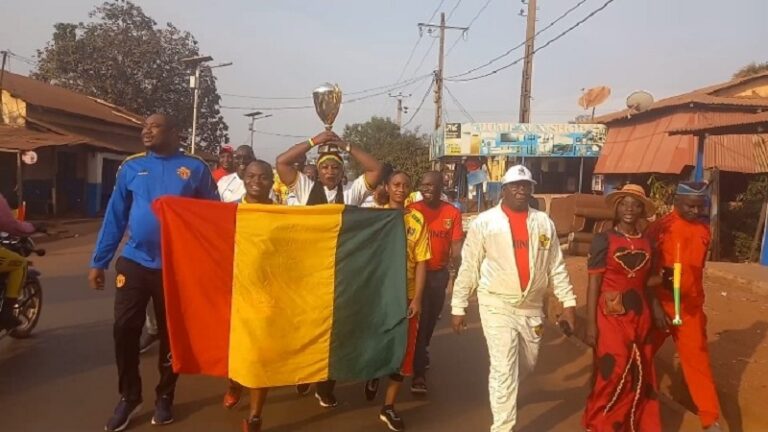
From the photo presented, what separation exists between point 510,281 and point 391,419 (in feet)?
4.17

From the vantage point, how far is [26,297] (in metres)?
6.97

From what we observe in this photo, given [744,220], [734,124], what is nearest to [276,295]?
[734,124]

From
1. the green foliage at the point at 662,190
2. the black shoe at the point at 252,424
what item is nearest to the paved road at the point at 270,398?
the black shoe at the point at 252,424

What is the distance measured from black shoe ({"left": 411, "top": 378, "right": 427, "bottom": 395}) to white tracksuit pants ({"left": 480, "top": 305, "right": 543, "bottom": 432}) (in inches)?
51.0

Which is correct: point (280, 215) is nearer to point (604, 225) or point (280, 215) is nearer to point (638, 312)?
point (638, 312)

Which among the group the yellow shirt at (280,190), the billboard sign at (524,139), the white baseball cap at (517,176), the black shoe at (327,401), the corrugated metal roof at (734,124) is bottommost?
the black shoe at (327,401)

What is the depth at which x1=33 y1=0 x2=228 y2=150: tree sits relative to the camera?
33.2 metres

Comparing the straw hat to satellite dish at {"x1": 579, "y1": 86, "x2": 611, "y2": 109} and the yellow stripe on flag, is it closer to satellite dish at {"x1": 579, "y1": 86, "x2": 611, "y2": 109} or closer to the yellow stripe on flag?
the yellow stripe on flag

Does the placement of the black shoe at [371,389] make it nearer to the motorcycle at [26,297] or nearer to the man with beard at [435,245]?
the man with beard at [435,245]

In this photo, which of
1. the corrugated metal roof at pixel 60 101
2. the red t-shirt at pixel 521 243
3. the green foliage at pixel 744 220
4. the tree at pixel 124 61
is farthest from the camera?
the tree at pixel 124 61

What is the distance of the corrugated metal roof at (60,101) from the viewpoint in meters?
23.8

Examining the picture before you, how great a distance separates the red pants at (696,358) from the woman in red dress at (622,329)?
1.23 ft

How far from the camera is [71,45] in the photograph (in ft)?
108

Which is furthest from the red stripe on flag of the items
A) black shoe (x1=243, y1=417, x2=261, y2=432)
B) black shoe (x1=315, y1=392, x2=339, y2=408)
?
black shoe (x1=315, y1=392, x2=339, y2=408)
